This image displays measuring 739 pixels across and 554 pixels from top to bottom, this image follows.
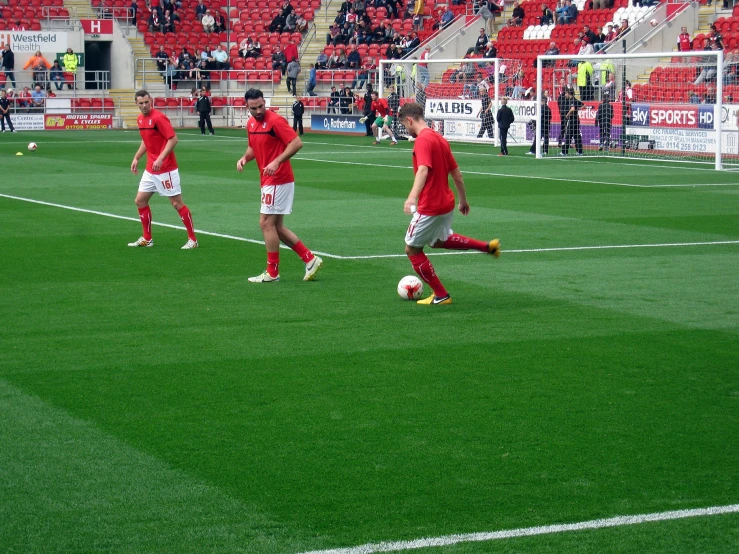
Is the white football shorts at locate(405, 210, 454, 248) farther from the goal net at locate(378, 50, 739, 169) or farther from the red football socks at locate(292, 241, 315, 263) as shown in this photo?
the goal net at locate(378, 50, 739, 169)

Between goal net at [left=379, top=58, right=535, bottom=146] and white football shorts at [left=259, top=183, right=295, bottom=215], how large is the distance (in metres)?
25.9

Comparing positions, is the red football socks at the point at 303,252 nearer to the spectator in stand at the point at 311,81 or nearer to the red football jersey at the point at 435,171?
the red football jersey at the point at 435,171

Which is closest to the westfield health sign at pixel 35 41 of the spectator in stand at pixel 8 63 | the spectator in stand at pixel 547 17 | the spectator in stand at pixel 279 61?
the spectator in stand at pixel 8 63

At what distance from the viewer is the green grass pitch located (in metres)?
5.30

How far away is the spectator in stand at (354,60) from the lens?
5059 cm

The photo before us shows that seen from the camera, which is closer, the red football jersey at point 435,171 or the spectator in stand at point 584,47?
the red football jersey at point 435,171

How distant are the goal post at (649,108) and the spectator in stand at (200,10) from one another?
23.5m

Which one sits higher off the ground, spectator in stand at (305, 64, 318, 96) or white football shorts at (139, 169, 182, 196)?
spectator in stand at (305, 64, 318, 96)

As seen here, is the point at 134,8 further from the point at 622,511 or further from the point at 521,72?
the point at 622,511

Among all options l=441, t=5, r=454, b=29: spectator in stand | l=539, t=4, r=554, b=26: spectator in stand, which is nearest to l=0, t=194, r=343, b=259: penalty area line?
l=539, t=4, r=554, b=26: spectator in stand

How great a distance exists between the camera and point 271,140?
11781mm

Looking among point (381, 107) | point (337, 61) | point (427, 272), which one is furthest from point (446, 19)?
point (427, 272)

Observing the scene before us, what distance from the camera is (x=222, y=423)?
6.77m

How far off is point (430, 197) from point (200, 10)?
156 ft
